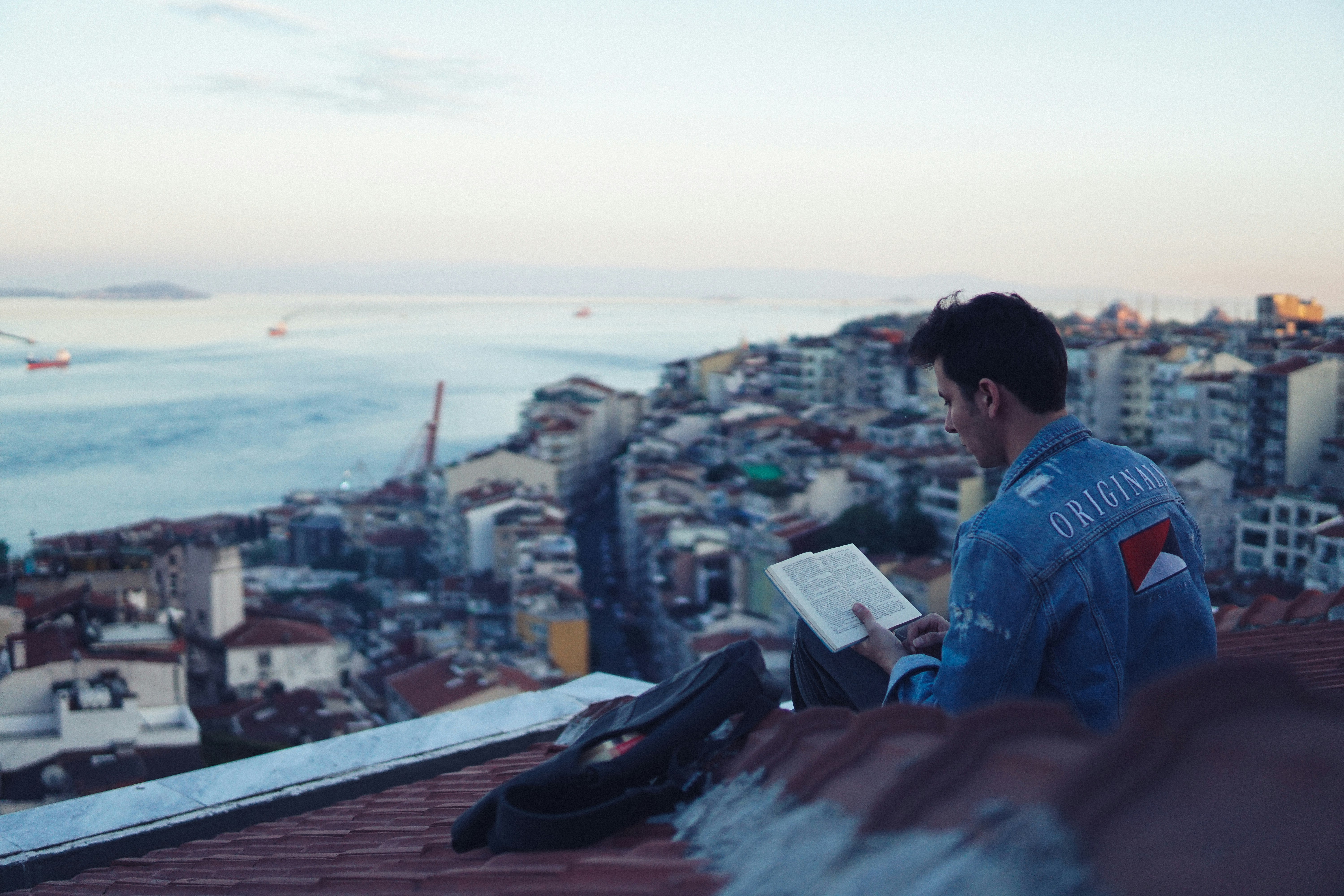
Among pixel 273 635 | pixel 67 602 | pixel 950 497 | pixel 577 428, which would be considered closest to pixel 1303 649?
pixel 273 635

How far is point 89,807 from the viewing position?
1.91m

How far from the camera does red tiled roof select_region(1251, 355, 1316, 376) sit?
1739cm

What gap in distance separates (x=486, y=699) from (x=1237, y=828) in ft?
33.9

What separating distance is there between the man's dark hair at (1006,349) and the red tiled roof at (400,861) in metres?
0.58

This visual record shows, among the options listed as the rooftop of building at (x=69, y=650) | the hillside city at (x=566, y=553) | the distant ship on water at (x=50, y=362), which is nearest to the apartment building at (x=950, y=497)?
the hillside city at (x=566, y=553)

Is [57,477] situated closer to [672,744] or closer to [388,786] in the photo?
[388,786]

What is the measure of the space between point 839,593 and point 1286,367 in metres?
18.8

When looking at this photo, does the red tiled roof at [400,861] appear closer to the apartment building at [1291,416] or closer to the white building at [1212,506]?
the white building at [1212,506]

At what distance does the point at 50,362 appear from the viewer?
19094 millimetres

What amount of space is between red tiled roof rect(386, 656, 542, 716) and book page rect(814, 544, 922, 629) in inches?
365

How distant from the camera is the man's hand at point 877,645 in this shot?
1.30 metres

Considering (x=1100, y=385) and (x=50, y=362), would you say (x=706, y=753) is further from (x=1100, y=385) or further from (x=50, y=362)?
(x=1100, y=385)

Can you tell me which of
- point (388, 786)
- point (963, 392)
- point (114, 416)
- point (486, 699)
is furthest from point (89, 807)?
point (114, 416)

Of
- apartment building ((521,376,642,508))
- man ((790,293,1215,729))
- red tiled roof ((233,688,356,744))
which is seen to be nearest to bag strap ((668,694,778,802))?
man ((790,293,1215,729))
